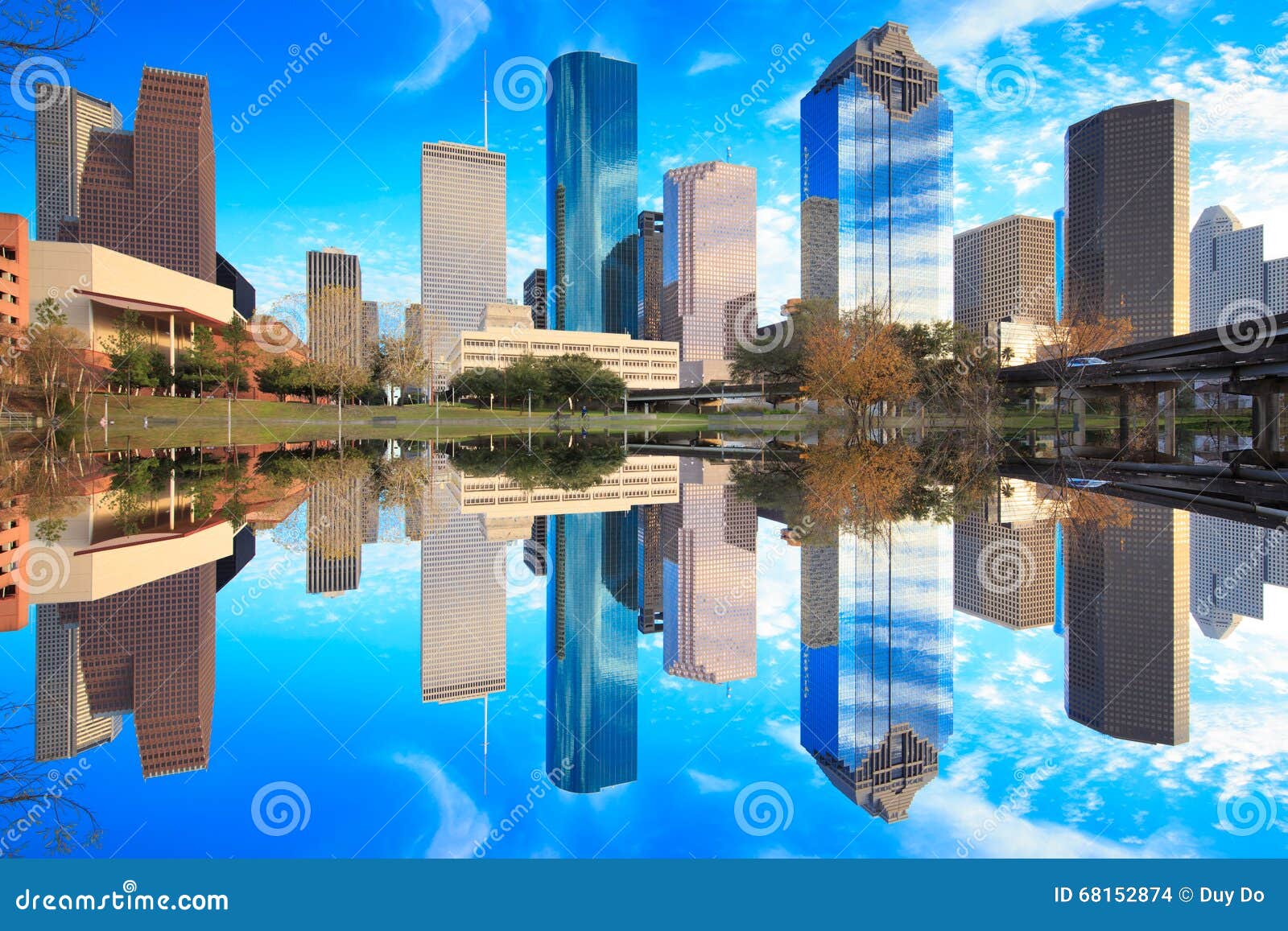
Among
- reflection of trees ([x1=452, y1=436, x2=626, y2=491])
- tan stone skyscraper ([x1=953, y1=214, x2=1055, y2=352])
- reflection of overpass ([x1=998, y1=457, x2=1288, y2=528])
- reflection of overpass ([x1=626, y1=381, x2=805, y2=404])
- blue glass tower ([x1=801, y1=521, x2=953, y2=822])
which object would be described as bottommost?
blue glass tower ([x1=801, y1=521, x2=953, y2=822])

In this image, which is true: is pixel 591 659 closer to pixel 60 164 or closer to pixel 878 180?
pixel 878 180

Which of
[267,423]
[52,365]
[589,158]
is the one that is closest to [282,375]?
A: [267,423]

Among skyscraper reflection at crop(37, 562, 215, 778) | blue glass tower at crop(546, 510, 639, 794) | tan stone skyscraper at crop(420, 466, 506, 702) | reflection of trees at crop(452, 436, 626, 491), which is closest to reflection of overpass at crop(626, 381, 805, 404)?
reflection of trees at crop(452, 436, 626, 491)

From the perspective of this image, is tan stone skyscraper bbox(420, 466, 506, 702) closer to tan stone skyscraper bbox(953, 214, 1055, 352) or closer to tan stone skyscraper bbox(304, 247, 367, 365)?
tan stone skyscraper bbox(304, 247, 367, 365)

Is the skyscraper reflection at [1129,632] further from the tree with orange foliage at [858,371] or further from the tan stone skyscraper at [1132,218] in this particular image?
the tan stone skyscraper at [1132,218]

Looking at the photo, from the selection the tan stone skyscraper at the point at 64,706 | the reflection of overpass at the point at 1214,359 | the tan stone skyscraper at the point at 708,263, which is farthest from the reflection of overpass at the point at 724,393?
the tan stone skyscraper at the point at 64,706

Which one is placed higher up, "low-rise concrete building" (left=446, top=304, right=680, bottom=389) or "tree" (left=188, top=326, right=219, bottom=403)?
"low-rise concrete building" (left=446, top=304, right=680, bottom=389)

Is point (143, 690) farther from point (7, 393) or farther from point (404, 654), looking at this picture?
point (7, 393)
